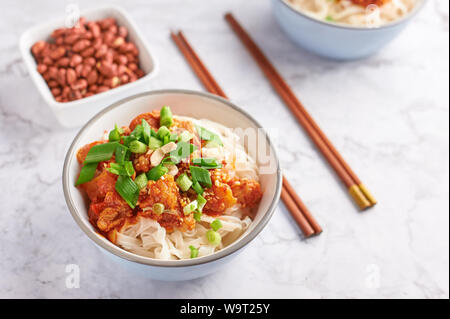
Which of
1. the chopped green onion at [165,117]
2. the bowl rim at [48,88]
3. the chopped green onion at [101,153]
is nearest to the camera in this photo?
the chopped green onion at [101,153]

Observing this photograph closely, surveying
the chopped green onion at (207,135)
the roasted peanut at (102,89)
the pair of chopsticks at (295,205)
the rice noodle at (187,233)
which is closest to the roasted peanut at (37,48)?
the roasted peanut at (102,89)

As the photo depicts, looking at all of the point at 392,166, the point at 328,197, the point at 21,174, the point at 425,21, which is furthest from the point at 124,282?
the point at 425,21

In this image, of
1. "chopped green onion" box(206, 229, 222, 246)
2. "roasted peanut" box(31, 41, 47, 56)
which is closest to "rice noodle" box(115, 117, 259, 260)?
"chopped green onion" box(206, 229, 222, 246)

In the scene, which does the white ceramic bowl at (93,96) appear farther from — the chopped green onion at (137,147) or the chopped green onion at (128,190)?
the chopped green onion at (128,190)

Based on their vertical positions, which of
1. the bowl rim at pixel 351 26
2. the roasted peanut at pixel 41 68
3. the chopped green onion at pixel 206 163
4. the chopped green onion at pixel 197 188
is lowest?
the chopped green onion at pixel 197 188

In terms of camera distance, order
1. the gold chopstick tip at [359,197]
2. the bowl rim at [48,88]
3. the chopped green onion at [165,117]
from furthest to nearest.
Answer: the gold chopstick tip at [359,197]
the bowl rim at [48,88]
the chopped green onion at [165,117]

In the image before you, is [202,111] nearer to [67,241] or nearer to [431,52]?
[67,241]

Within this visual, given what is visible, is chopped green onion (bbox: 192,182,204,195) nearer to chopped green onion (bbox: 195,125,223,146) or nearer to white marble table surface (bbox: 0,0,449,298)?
chopped green onion (bbox: 195,125,223,146)

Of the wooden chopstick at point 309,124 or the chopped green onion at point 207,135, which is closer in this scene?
the chopped green onion at point 207,135
